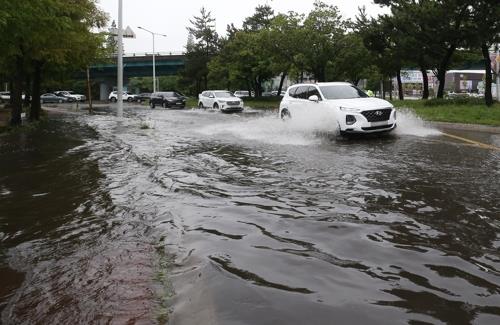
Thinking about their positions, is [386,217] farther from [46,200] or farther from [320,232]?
[46,200]

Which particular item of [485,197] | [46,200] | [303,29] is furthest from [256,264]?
[303,29]

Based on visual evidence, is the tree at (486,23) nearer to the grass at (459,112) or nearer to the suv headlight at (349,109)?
the grass at (459,112)

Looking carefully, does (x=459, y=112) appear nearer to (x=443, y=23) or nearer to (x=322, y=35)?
(x=443, y=23)

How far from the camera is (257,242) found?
527 cm

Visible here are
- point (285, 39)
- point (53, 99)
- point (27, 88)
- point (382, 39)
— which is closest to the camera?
point (382, 39)

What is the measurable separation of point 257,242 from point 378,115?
9.24 meters

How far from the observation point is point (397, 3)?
106 feet

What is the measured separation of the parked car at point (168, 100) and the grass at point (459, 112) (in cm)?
2404

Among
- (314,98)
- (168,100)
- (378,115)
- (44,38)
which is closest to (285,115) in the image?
(314,98)

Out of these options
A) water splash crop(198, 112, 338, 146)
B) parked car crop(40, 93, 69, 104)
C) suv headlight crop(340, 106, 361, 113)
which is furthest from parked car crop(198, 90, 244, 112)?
parked car crop(40, 93, 69, 104)

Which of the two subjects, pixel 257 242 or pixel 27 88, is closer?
pixel 257 242

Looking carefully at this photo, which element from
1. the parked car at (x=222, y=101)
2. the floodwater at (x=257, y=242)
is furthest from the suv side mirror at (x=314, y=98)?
the parked car at (x=222, y=101)

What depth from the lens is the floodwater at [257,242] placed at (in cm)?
378

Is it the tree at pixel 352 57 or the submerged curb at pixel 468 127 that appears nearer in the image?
the submerged curb at pixel 468 127
